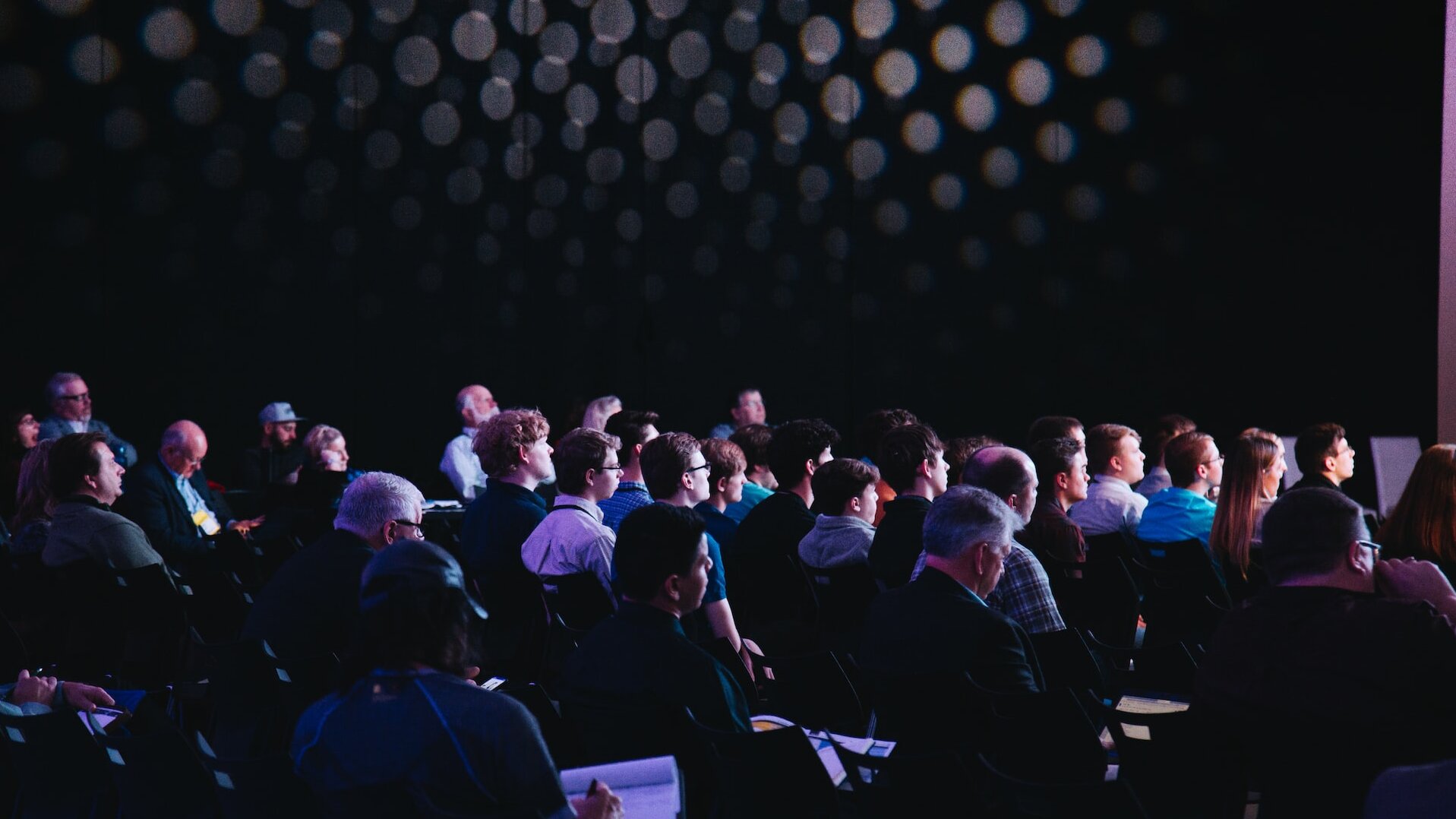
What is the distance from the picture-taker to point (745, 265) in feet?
36.1

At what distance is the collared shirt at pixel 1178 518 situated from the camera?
545 cm

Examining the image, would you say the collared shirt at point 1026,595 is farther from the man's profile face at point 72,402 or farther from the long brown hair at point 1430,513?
the man's profile face at point 72,402

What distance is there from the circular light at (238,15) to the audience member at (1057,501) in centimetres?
746

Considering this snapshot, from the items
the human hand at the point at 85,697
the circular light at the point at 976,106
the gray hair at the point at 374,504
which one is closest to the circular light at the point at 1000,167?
the circular light at the point at 976,106

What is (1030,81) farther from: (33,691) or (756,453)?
(33,691)

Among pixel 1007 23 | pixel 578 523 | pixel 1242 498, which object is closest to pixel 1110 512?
pixel 1242 498

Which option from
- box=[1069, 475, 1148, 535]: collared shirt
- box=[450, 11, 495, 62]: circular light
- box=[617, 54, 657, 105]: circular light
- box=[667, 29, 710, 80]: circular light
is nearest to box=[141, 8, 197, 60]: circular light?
box=[450, 11, 495, 62]: circular light

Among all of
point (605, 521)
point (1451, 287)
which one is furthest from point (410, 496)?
point (1451, 287)

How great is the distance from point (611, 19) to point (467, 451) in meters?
3.91

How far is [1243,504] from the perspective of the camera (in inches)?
203

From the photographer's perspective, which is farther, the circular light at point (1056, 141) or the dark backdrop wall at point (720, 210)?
the circular light at point (1056, 141)

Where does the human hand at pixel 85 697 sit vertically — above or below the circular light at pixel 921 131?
below

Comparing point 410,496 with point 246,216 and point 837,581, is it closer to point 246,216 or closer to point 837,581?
point 837,581

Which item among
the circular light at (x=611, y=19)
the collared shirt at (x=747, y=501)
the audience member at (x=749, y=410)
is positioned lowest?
the audience member at (x=749, y=410)
